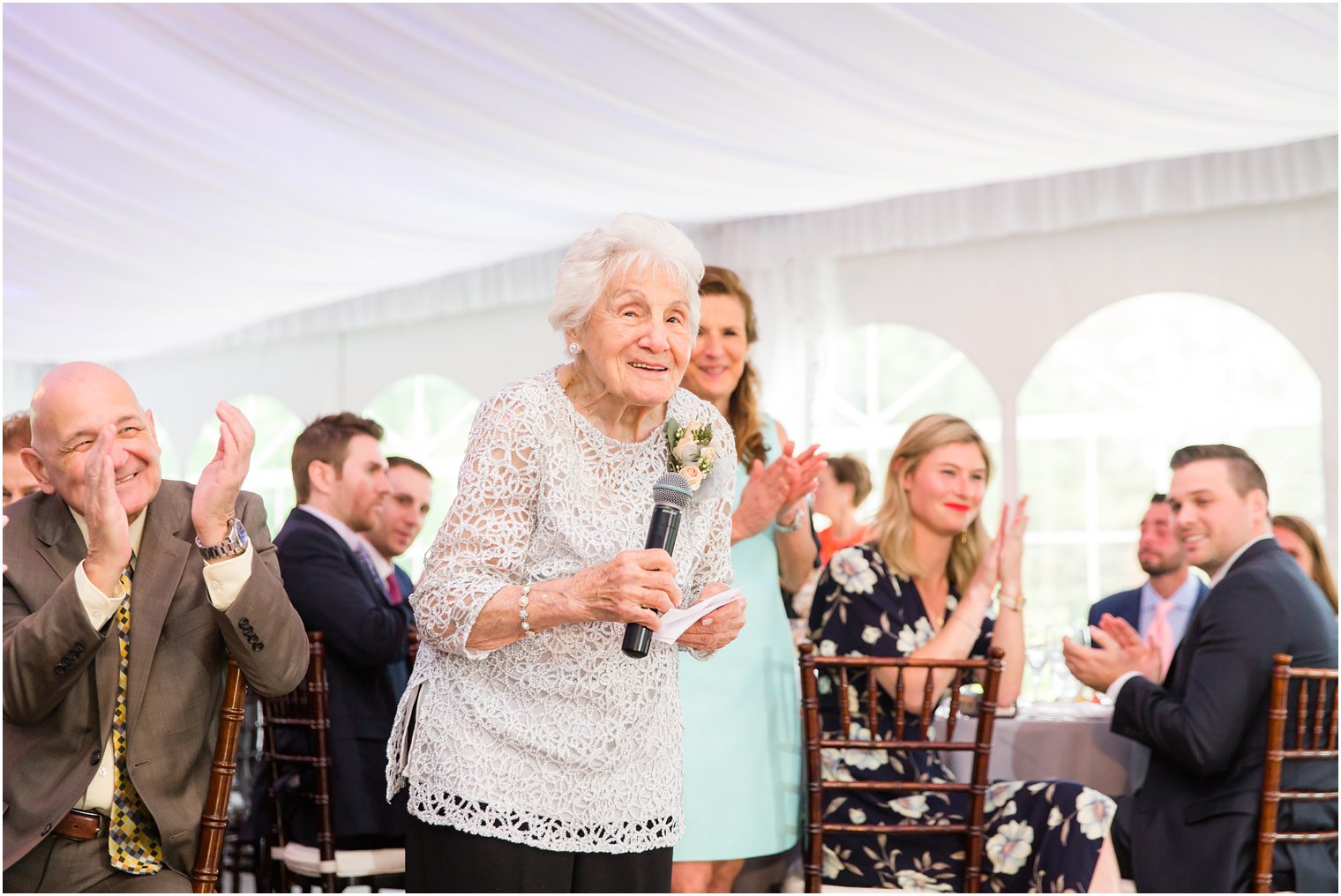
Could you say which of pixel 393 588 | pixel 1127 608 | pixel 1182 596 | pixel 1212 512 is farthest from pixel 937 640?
pixel 1127 608

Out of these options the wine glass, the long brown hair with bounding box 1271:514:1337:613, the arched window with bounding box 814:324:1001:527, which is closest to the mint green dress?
the wine glass

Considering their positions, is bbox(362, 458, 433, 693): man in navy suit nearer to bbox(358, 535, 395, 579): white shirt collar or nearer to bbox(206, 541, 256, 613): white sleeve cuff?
bbox(358, 535, 395, 579): white shirt collar

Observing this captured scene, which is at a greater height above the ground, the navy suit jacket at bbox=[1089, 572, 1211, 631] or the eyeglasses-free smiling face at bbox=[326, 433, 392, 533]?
the eyeglasses-free smiling face at bbox=[326, 433, 392, 533]

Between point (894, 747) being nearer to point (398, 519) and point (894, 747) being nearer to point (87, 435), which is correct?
point (87, 435)

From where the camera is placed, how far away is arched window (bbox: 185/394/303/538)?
1291 cm

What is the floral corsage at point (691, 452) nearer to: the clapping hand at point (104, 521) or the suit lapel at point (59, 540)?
the clapping hand at point (104, 521)

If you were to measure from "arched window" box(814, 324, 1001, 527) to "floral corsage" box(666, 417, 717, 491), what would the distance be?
19.5ft

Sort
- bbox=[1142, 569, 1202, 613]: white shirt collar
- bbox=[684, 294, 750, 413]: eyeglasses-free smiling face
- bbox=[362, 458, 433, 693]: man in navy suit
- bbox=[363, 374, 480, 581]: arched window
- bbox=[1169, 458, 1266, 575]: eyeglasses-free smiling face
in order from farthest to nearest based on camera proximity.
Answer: bbox=[363, 374, 480, 581]: arched window, bbox=[1142, 569, 1202, 613]: white shirt collar, bbox=[362, 458, 433, 693]: man in navy suit, bbox=[1169, 458, 1266, 575]: eyeglasses-free smiling face, bbox=[684, 294, 750, 413]: eyeglasses-free smiling face

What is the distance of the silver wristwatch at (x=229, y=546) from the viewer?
6.57 feet

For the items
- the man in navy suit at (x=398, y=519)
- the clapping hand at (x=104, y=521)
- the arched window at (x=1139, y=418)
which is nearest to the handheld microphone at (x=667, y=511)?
the clapping hand at (x=104, y=521)

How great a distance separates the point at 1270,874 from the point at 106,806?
246cm

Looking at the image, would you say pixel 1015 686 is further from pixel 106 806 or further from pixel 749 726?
pixel 106 806

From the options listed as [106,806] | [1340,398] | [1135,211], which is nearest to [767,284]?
[1135,211]

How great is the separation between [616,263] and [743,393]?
1203 mm
